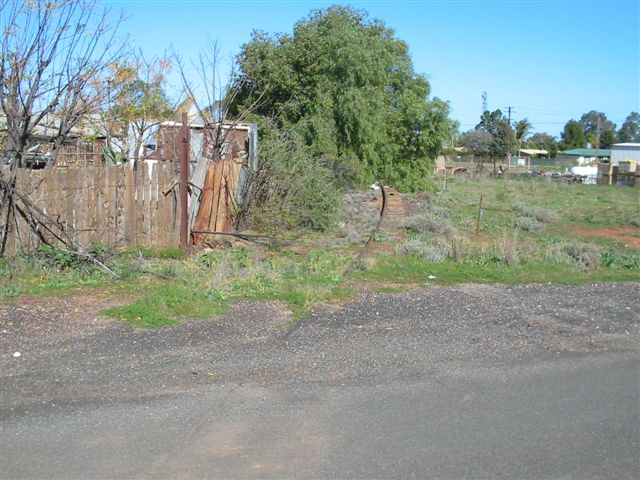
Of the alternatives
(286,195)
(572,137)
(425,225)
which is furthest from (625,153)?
(286,195)

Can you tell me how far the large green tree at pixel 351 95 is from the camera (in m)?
21.9

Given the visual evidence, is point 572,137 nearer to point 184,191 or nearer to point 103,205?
point 184,191

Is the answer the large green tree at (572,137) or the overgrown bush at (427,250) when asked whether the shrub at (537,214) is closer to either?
the overgrown bush at (427,250)

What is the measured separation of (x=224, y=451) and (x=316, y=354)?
2022mm

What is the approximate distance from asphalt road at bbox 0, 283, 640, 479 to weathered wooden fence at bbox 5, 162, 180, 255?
2164mm

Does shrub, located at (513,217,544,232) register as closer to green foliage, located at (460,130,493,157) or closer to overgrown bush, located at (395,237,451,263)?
overgrown bush, located at (395,237,451,263)

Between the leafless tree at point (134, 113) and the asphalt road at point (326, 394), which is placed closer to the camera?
the asphalt road at point (326, 394)

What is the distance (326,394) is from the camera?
5.16m

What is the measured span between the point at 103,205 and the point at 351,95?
13.1m

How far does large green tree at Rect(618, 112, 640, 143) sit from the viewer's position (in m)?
117

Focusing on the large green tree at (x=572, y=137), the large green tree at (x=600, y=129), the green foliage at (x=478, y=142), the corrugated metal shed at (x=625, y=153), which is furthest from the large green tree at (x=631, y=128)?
the green foliage at (x=478, y=142)

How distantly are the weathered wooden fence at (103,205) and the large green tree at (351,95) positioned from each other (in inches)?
373

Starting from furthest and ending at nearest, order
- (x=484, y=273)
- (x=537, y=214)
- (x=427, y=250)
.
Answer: (x=537, y=214) < (x=427, y=250) < (x=484, y=273)

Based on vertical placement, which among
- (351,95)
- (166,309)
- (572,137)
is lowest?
(166,309)
